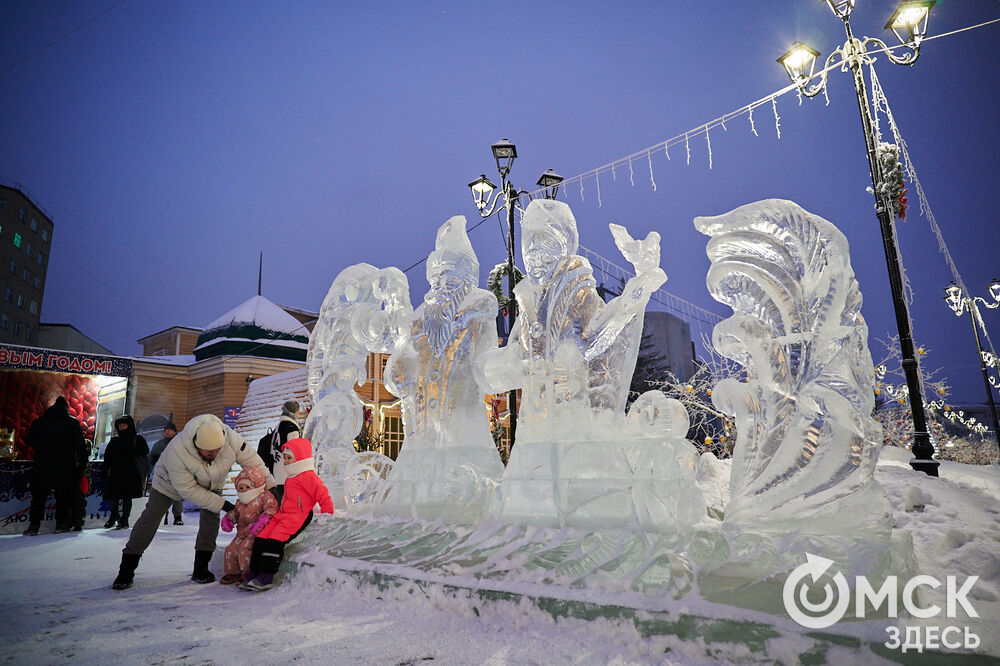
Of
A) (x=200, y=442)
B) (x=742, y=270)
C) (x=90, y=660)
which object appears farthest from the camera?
(x=200, y=442)

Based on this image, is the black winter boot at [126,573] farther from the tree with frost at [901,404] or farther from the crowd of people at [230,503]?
the tree with frost at [901,404]

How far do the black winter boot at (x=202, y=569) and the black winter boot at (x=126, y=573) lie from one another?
0.43 metres

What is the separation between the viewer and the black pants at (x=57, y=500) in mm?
7992

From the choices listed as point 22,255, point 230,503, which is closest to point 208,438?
point 230,503

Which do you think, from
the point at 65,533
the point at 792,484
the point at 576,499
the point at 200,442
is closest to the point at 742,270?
the point at 792,484

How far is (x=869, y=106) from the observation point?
672cm

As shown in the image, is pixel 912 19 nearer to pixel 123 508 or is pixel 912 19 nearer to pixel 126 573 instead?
pixel 126 573

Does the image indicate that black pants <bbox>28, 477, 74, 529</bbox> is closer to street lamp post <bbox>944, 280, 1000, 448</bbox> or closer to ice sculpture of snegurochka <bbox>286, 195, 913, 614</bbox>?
ice sculpture of snegurochka <bbox>286, 195, 913, 614</bbox>

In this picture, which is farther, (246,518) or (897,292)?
(897,292)

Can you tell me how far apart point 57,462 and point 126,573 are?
4.75 meters

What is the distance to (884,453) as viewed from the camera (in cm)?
791

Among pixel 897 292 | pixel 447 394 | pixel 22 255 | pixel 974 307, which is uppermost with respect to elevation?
pixel 22 255

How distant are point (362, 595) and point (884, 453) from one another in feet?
24.0

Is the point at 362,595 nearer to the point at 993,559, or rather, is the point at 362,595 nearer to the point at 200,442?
the point at 200,442
